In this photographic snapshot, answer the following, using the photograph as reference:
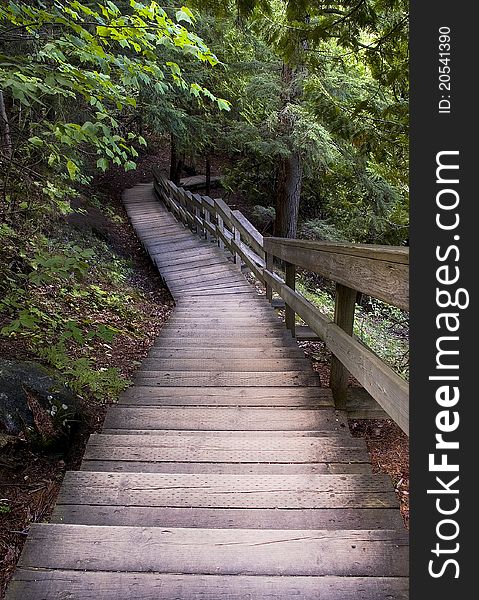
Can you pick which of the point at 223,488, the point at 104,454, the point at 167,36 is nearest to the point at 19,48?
the point at 167,36

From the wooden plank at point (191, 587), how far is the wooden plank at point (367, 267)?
3.22ft

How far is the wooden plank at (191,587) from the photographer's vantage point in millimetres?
1541

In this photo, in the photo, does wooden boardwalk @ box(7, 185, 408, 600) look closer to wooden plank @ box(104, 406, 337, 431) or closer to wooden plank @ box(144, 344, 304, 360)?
wooden plank @ box(104, 406, 337, 431)

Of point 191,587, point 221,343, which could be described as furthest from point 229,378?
point 191,587

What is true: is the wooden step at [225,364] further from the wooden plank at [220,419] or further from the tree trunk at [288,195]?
the tree trunk at [288,195]

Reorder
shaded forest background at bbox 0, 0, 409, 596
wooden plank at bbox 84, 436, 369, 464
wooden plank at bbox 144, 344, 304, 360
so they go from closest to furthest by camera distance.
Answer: wooden plank at bbox 84, 436, 369, 464
shaded forest background at bbox 0, 0, 409, 596
wooden plank at bbox 144, 344, 304, 360

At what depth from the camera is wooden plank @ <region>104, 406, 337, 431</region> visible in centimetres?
298

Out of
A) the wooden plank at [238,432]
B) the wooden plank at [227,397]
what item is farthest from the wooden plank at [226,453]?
the wooden plank at [227,397]

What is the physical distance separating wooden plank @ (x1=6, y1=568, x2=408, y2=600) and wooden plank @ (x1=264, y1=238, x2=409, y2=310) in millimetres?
982

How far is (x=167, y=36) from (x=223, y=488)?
3.28 meters

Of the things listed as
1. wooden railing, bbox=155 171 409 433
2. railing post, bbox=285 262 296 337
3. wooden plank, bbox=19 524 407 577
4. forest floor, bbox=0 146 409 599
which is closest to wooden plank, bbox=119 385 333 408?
wooden railing, bbox=155 171 409 433

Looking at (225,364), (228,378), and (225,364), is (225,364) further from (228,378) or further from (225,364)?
(228,378)

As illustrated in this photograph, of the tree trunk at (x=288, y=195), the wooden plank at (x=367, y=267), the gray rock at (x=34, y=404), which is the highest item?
the tree trunk at (x=288, y=195)

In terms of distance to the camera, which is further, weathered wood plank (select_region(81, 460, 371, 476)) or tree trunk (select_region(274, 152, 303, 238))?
tree trunk (select_region(274, 152, 303, 238))
